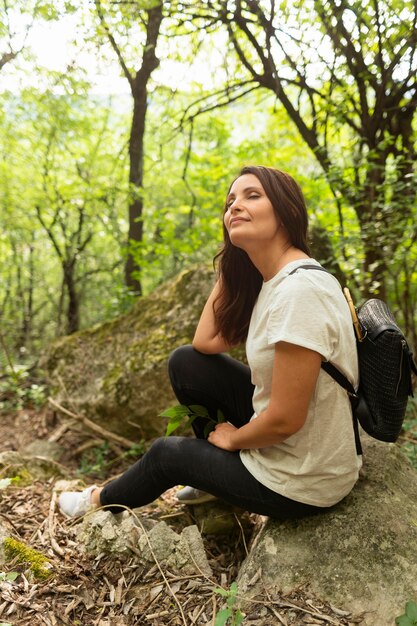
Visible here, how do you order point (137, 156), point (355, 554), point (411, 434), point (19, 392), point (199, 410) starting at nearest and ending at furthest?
point (355, 554) → point (199, 410) → point (411, 434) → point (19, 392) → point (137, 156)

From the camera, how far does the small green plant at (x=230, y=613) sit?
1.45 meters

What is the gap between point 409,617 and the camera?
1.43 meters

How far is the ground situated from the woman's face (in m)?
1.42

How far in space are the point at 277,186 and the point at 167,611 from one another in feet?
6.29

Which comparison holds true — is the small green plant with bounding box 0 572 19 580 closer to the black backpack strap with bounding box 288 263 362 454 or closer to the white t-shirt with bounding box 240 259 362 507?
the white t-shirt with bounding box 240 259 362 507

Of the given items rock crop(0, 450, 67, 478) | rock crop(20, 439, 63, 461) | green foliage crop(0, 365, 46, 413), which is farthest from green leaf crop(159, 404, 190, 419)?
green foliage crop(0, 365, 46, 413)

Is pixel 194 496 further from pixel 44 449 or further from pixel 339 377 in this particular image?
pixel 44 449

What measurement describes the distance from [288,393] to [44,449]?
338 centimetres

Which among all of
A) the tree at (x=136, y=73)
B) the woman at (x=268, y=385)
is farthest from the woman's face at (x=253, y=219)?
the tree at (x=136, y=73)

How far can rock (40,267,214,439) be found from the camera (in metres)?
3.75

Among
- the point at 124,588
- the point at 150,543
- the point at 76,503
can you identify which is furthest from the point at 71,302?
the point at 124,588

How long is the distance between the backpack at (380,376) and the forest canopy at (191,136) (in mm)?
1702

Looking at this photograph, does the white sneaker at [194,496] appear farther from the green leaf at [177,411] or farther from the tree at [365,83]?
the tree at [365,83]

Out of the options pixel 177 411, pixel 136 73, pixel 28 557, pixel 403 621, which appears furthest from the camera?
pixel 136 73
